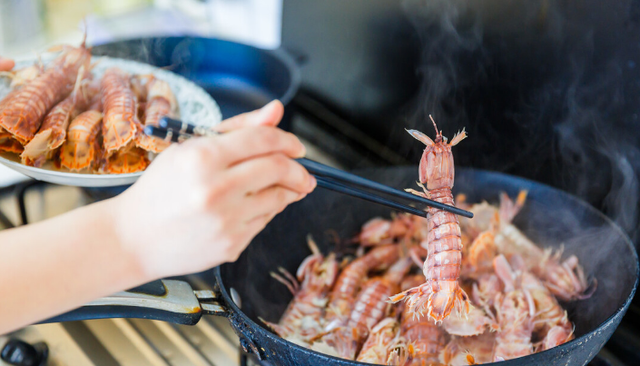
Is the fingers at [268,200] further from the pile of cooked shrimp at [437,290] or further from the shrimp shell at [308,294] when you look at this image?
the shrimp shell at [308,294]

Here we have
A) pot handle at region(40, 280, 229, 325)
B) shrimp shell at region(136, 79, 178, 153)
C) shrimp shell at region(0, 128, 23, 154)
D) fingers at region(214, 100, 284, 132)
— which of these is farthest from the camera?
shrimp shell at region(136, 79, 178, 153)

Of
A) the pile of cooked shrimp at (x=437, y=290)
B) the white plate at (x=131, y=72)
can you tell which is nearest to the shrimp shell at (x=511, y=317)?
the pile of cooked shrimp at (x=437, y=290)

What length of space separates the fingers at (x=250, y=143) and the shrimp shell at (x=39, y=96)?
3.82 ft

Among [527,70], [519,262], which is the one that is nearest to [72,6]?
[527,70]

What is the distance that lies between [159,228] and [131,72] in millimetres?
1496

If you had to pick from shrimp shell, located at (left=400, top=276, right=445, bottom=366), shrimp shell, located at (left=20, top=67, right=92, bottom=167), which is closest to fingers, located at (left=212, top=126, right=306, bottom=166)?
shrimp shell, located at (left=400, top=276, right=445, bottom=366)

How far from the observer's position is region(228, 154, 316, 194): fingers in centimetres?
76

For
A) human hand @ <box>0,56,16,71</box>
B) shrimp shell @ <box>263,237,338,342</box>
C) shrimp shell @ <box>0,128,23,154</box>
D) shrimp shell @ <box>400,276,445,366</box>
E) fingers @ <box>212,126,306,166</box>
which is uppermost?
fingers @ <box>212,126,306,166</box>

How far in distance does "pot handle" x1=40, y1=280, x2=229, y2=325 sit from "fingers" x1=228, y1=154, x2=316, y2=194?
0.46m

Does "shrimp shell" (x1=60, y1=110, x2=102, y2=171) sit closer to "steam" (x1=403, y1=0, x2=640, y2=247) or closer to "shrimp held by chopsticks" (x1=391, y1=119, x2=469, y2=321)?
"shrimp held by chopsticks" (x1=391, y1=119, x2=469, y2=321)

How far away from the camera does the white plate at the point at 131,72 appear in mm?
1465

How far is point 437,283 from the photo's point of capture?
1.26 m

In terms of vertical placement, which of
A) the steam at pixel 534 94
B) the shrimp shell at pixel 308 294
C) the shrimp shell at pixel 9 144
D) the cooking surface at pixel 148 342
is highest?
the steam at pixel 534 94

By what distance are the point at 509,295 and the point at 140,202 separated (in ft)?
3.69
